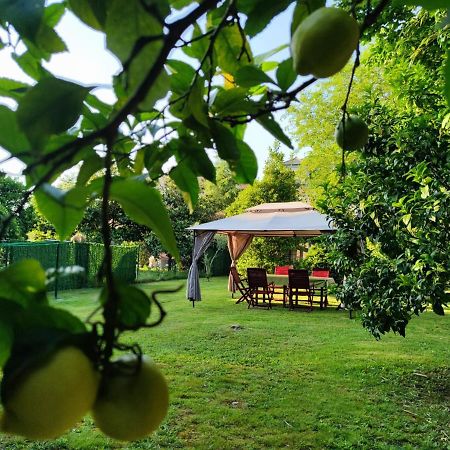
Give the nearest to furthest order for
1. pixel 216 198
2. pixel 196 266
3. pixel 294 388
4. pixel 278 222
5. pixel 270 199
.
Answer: pixel 294 388, pixel 196 266, pixel 278 222, pixel 270 199, pixel 216 198

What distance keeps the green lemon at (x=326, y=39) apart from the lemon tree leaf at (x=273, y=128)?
0.65 feet

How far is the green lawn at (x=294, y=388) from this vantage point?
10.0 ft

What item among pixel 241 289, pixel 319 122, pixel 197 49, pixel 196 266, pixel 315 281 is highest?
pixel 319 122

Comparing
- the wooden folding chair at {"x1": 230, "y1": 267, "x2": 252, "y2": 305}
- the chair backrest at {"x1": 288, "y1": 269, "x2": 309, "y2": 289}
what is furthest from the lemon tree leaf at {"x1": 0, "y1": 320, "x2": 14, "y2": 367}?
the wooden folding chair at {"x1": 230, "y1": 267, "x2": 252, "y2": 305}

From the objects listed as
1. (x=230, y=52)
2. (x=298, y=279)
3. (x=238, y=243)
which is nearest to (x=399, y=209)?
(x=230, y=52)


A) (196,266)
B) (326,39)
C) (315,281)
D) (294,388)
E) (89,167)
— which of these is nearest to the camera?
(326,39)

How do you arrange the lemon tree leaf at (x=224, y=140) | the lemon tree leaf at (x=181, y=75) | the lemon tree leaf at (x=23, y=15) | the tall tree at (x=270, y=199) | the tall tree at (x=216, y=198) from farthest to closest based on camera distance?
the tall tree at (x=216, y=198) < the tall tree at (x=270, y=199) < the lemon tree leaf at (x=181, y=75) < the lemon tree leaf at (x=224, y=140) < the lemon tree leaf at (x=23, y=15)

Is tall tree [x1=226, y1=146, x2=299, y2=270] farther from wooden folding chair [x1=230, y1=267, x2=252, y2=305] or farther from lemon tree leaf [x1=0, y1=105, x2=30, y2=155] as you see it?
lemon tree leaf [x1=0, y1=105, x2=30, y2=155]

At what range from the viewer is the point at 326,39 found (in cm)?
47

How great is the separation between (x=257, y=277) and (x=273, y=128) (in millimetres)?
8210

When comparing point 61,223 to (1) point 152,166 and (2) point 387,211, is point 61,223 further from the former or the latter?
(2) point 387,211

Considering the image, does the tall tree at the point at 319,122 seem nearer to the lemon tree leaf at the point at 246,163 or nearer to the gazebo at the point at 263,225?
the gazebo at the point at 263,225

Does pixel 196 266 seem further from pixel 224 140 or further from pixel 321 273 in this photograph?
pixel 224 140

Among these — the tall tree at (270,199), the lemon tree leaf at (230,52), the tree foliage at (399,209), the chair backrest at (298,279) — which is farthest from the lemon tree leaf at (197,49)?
the tall tree at (270,199)
